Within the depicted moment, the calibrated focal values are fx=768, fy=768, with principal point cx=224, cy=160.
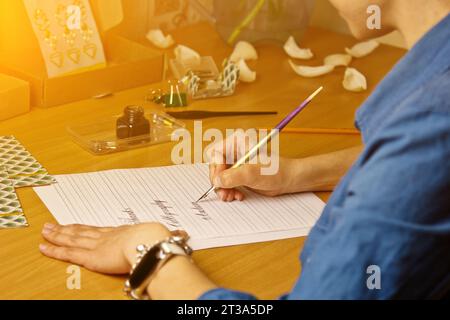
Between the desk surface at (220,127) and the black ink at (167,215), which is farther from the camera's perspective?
the black ink at (167,215)

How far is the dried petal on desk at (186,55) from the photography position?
1700mm

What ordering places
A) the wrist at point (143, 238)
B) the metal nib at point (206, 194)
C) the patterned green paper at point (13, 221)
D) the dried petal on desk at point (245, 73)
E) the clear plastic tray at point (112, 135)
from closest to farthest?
the wrist at point (143, 238) < the patterned green paper at point (13, 221) < the metal nib at point (206, 194) < the clear plastic tray at point (112, 135) < the dried petal on desk at point (245, 73)

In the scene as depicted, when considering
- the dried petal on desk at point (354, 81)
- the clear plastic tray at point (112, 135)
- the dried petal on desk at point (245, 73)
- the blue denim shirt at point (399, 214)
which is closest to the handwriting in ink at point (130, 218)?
the clear plastic tray at point (112, 135)

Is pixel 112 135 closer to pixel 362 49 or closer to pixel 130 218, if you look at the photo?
pixel 130 218

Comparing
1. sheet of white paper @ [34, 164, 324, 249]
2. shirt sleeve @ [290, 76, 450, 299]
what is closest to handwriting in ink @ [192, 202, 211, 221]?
sheet of white paper @ [34, 164, 324, 249]

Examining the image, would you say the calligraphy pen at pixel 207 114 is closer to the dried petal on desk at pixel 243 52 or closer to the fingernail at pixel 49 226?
the dried petal on desk at pixel 243 52

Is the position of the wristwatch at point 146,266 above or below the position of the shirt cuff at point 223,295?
below

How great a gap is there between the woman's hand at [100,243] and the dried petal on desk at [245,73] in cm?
71

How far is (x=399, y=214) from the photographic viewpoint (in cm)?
74

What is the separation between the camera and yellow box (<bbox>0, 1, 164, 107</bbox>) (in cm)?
147

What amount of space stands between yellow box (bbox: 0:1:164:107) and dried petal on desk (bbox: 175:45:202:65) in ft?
0.28

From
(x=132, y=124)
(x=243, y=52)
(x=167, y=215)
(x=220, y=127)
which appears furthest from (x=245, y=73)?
(x=167, y=215)

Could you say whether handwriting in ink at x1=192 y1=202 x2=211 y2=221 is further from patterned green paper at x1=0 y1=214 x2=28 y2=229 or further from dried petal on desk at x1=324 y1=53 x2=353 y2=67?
dried petal on desk at x1=324 y1=53 x2=353 y2=67

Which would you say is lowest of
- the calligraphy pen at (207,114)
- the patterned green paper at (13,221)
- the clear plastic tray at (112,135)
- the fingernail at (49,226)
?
the patterned green paper at (13,221)
